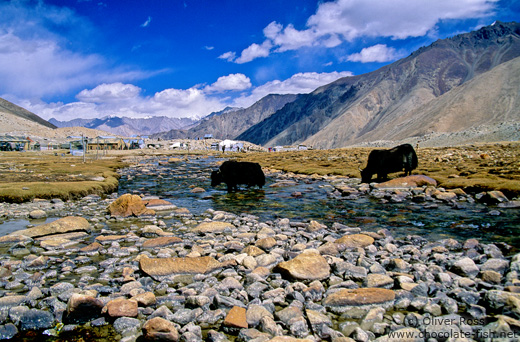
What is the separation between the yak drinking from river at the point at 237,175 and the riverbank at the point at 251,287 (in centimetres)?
1153

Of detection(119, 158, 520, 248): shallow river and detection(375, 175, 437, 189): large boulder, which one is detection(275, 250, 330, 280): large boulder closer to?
detection(119, 158, 520, 248): shallow river

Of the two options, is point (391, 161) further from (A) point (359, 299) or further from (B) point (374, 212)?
(A) point (359, 299)

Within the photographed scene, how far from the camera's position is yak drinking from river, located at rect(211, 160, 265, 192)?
2166cm

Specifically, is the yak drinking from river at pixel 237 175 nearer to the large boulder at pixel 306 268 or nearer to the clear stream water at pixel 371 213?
the clear stream water at pixel 371 213

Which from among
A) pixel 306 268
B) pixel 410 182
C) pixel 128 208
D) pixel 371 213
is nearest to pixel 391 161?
pixel 410 182

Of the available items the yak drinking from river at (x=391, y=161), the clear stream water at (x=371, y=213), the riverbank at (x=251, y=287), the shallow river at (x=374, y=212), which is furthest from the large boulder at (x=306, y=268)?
the yak drinking from river at (x=391, y=161)

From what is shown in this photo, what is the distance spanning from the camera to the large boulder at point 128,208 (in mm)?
12961

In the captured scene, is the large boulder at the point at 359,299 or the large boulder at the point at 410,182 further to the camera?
the large boulder at the point at 410,182

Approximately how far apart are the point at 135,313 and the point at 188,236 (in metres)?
5.02

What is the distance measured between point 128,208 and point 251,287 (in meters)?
A: 9.06

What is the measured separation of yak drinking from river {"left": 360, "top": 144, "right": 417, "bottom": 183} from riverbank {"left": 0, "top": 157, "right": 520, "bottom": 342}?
13.6 meters

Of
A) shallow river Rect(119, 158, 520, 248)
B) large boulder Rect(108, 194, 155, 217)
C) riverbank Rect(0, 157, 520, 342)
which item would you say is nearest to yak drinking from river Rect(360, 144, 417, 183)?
shallow river Rect(119, 158, 520, 248)

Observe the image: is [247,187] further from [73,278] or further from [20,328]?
[20,328]

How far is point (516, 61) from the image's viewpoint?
142 meters
